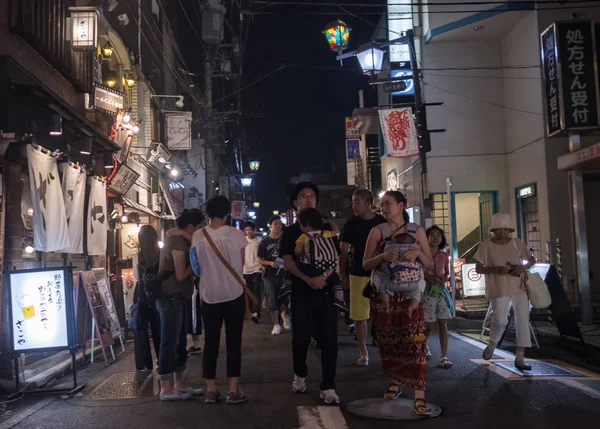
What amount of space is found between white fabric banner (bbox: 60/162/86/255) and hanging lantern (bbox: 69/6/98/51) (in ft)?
7.70

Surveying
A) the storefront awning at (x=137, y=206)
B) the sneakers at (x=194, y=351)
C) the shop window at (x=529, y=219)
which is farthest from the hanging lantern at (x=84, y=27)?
the shop window at (x=529, y=219)

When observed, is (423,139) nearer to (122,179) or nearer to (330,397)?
(122,179)

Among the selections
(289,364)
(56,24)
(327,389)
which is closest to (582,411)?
(327,389)

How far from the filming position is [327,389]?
5.67 m

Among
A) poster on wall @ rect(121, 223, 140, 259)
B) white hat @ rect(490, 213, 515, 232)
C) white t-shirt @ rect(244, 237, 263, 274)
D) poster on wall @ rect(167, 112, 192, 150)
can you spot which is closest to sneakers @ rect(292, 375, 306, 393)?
white hat @ rect(490, 213, 515, 232)

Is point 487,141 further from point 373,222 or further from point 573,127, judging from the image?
point 373,222

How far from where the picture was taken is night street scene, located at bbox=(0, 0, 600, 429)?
5582 mm

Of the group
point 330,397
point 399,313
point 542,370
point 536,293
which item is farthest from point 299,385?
point 536,293

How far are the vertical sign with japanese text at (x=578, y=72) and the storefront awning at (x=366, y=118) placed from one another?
11.7 m

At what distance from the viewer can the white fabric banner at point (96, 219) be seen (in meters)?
11.4

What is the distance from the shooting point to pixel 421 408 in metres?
5.14

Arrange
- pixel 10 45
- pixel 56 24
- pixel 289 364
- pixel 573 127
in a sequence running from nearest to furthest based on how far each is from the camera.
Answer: pixel 289 364, pixel 10 45, pixel 56 24, pixel 573 127

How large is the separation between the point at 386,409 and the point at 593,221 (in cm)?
1085

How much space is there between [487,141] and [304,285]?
14.5 meters
